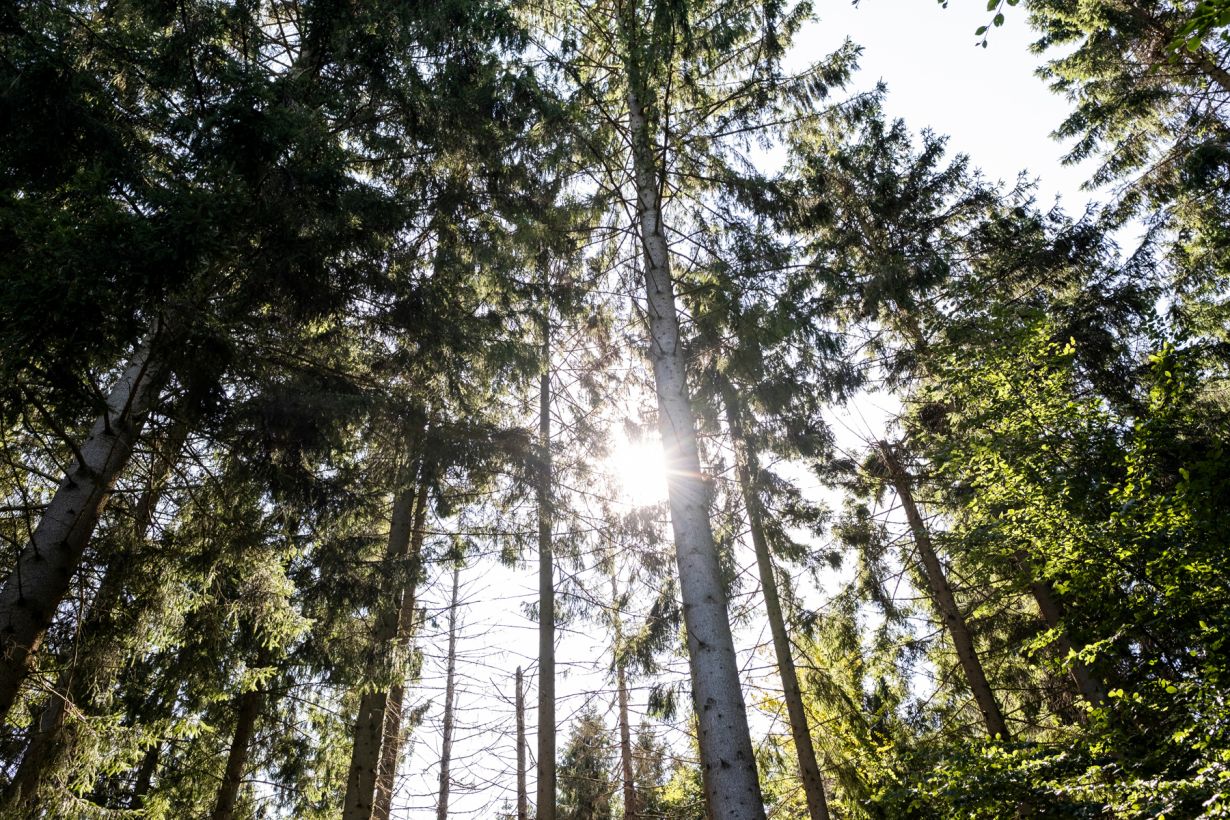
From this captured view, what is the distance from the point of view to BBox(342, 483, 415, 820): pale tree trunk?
741 centimetres

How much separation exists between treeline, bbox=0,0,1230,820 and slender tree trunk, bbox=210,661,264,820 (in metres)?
0.06

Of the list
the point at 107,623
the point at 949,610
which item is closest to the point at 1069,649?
the point at 949,610

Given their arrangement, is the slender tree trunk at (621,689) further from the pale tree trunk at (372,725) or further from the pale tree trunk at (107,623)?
the pale tree trunk at (107,623)

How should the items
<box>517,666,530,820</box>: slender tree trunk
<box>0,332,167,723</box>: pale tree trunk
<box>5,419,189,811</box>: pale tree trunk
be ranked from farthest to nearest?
<box>517,666,530,820</box>: slender tree trunk < <box>5,419,189,811</box>: pale tree trunk < <box>0,332,167,723</box>: pale tree trunk

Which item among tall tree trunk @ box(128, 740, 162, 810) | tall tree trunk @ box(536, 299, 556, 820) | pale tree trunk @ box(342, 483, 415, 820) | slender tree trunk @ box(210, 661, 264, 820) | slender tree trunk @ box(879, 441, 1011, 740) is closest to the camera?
pale tree trunk @ box(342, 483, 415, 820)

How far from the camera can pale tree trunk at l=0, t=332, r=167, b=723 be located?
4773 mm

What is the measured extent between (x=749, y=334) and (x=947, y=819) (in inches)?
190

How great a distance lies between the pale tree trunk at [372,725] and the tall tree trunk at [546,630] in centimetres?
169

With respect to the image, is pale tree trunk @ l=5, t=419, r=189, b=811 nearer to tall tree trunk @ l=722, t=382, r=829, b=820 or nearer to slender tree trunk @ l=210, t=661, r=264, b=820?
slender tree trunk @ l=210, t=661, r=264, b=820

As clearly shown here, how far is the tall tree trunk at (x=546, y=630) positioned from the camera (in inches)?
320

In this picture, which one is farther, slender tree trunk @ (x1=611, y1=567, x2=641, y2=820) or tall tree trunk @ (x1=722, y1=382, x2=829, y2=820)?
slender tree trunk @ (x1=611, y1=567, x2=641, y2=820)

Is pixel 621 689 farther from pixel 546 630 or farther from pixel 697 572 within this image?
pixel 697 572

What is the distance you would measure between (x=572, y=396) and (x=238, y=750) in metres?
7.58

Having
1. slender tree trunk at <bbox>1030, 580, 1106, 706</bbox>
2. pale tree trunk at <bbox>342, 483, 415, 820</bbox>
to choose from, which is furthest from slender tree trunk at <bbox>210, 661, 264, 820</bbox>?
slender tree trunk at <bbox>1030, 580, 1106, 706</bbox>
